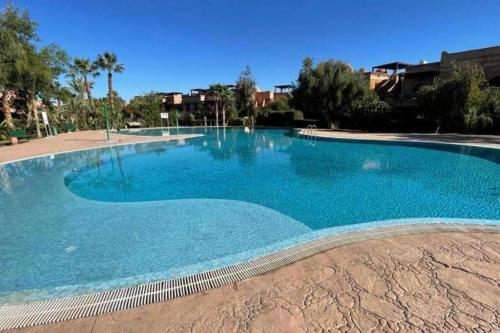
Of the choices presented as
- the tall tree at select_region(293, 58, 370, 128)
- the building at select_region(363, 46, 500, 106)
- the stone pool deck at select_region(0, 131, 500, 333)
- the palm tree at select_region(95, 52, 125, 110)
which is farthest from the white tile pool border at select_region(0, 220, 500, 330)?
the palm tree at select_region(95, 52, 125, 110)

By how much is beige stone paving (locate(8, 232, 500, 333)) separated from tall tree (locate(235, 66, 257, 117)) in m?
30.4

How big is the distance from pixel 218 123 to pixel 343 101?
17324 millimetres

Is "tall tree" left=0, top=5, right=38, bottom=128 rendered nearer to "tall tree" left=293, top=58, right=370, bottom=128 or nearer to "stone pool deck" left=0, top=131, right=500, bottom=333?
"tall tree" left=293, top=58, right=370, bottom=128

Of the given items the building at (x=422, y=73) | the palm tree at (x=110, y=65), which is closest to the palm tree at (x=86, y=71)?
the palm tree at (x=110, y=65)

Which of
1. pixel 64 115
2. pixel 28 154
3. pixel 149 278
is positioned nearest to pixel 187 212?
pixel 149 278

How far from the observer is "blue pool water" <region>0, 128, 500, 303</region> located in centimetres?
392

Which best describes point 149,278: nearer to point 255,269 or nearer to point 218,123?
point 255,269

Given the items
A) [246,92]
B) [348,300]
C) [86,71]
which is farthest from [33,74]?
[348,300]

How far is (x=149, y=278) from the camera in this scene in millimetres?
3320

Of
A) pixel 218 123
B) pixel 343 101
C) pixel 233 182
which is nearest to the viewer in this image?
pixel 233 182

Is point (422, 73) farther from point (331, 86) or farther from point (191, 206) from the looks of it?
point (191, 206)

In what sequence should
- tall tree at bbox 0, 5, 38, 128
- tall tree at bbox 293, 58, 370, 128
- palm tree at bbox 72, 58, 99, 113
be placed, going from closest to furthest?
tall tree at bbox 0, 5, 38, 128, tall tree at bbox 293, 58, 370, 128, palm tree at bbox 72, 58, 99, 113

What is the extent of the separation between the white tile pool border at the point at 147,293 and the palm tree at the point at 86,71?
100 ft

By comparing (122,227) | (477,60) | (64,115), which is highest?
(477,60)
